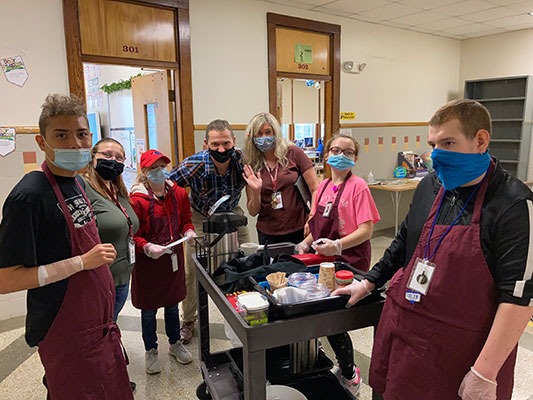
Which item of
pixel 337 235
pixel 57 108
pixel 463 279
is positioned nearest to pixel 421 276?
pixel 463 279

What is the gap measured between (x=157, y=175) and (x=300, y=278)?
3.84ft

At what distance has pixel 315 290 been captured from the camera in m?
1.40

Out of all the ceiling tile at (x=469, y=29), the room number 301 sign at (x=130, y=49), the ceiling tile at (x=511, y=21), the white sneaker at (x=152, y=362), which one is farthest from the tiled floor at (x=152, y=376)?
the ceiling tile at (x=469, y=29)

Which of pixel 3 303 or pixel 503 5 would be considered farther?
pixel 503 5

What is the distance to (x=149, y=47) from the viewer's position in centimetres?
348

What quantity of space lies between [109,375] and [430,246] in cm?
122

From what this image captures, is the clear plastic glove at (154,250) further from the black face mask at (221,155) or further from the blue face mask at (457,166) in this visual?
the blue face mask at (457,166)

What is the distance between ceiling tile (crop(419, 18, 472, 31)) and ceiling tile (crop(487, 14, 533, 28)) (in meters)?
0.36

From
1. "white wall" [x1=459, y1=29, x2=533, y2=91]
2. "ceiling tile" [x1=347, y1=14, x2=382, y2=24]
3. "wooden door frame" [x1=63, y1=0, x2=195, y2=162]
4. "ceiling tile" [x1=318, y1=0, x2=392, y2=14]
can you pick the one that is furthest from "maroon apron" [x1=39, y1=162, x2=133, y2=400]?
"white wall" [x1=459, y1=29, x2=533, y2=91]

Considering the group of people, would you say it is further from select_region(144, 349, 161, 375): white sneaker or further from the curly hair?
select_region(144, 349, 161, 375): white sneaker

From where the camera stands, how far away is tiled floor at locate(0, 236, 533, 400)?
2234 mm

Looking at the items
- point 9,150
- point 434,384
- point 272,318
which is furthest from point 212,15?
point 434,384

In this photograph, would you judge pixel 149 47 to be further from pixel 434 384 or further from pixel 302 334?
pixel 434 384

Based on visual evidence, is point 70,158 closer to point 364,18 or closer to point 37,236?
point 37,236
